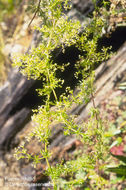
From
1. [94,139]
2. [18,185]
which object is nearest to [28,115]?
[18,185]

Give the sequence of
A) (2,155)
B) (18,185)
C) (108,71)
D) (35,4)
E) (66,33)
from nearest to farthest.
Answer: (66,33), (35,4), (108,71), (18,185), (2,155)

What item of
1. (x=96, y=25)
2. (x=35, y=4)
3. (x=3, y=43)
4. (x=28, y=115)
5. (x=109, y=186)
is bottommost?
(x=109, y=186)

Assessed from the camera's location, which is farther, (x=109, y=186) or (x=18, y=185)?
(x=18, y=185)

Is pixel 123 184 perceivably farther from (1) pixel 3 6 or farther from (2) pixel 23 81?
(1) pixel 3 6

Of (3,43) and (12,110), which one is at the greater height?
(3,43)

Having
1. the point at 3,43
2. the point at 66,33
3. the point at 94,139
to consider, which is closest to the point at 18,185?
the point at 94,139

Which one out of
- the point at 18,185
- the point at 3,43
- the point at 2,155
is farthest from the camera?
the point at 3,43

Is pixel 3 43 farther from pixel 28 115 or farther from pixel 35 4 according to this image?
pixel 35 4

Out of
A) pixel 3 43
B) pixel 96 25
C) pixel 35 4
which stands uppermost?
pixel 3 43

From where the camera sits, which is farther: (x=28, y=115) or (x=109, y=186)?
(x=28, y=115)
